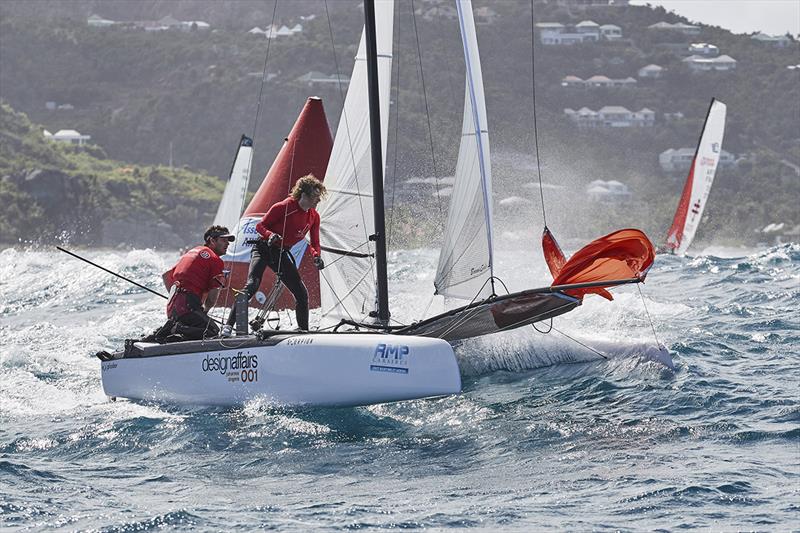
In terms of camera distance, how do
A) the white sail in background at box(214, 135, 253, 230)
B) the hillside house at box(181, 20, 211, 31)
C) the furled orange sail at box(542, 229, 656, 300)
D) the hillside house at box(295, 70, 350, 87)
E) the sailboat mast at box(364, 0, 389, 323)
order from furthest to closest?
1. the hillside house at box(181, 20, 211, 31)
2. the hillside house at box(295, 70, 350, 87)
3. the white sail in background at box(214, 135, 253, 230)
4. the sailboat mast at box(364, 0, 389, 323)
5. the furled orange sail at box(542, 229, 656, 300)

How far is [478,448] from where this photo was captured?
689 centimetres

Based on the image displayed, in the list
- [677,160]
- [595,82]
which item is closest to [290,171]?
[677,160]

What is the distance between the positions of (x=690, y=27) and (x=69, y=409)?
91.6m

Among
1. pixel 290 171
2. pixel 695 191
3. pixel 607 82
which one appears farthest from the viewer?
pixel 607 82

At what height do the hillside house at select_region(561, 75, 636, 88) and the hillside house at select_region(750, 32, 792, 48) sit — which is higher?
the hillside house at select_region(750, 32, 792, 48)

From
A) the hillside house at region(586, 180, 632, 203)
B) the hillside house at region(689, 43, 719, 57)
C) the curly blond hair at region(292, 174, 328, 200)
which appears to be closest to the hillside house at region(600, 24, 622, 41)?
the hillside house at region(689, 43, 719, 57)

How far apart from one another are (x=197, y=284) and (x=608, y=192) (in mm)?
57228

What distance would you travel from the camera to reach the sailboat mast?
9.02 metres

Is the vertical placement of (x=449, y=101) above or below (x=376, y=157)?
above

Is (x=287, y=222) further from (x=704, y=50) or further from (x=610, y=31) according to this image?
(x=610, y=31)

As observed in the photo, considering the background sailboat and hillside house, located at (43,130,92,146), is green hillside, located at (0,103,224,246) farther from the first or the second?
the background sailboat

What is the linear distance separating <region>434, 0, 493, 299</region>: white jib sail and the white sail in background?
7.92 metres

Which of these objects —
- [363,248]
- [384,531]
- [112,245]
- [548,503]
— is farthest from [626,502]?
[112,245]

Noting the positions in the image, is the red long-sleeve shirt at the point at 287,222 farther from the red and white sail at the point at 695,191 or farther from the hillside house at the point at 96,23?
the hillside house at the point at 96,23
